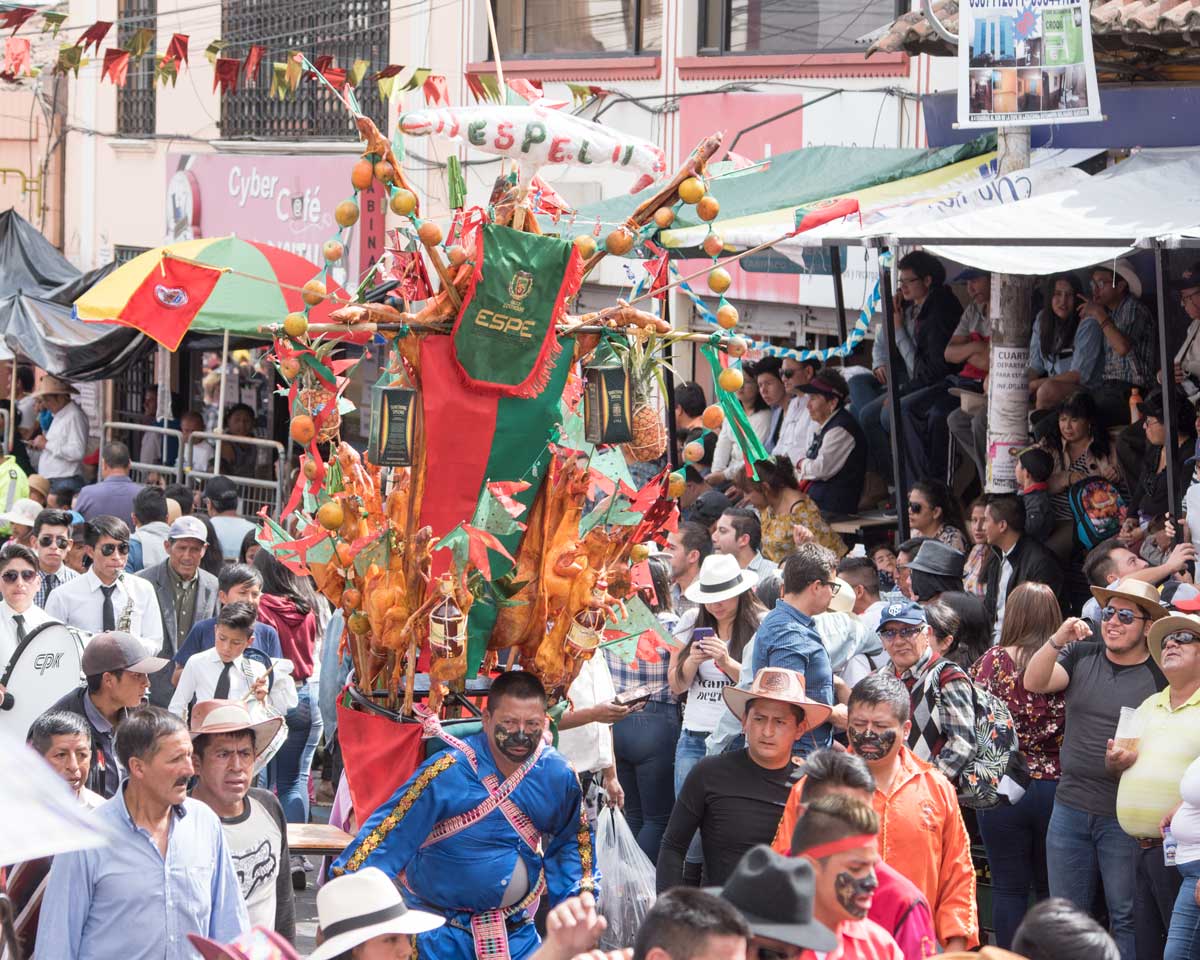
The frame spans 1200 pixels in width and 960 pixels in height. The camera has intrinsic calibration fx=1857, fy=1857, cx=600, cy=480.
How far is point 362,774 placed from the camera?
6.61 meters

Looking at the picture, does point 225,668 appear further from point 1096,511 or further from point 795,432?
point 795,432

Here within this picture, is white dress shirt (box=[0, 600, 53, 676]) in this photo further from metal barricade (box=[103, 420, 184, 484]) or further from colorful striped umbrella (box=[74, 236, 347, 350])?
metal barricade (box=[103, 420, 184, 484])

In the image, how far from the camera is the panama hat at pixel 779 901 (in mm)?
4320

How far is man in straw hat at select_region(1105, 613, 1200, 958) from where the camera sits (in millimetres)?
7047

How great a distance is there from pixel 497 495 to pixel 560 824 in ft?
3.72

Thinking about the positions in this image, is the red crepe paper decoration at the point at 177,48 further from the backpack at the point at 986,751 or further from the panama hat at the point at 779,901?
the panama hat at the point at 779,901

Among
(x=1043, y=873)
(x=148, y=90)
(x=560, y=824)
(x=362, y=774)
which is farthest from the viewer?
(x=148, y=90)

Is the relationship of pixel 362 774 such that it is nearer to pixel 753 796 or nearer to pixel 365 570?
pixel 365 570

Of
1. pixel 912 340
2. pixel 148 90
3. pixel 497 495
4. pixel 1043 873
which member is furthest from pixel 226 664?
pixel 148 90

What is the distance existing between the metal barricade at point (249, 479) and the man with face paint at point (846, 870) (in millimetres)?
11132

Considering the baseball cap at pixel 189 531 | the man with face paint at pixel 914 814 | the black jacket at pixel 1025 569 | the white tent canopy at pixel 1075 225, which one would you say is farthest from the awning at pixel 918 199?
the man with face paint at pixel 914 814

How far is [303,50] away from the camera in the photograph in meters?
20.2

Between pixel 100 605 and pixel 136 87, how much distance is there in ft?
48.4

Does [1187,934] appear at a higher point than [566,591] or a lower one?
lower
